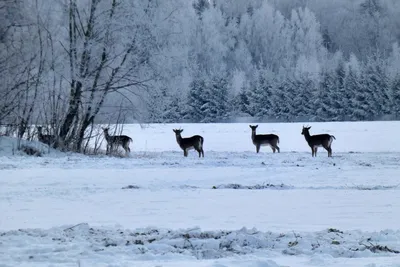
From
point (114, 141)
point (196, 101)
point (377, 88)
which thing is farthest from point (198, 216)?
point (196, 101)

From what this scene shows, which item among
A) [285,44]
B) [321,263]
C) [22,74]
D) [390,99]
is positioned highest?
[285,44]

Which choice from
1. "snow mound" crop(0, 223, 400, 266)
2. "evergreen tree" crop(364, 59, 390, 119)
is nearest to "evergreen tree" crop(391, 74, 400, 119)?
"evergreen tree" crop(364, 59, 390, 119)

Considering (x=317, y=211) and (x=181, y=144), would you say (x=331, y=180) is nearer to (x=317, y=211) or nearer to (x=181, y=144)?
(x=317, y=211)

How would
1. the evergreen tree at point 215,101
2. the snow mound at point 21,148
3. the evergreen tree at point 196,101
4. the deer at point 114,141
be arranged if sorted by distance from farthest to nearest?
the evergreen tree at point 215,101 → the evergreen tree at point 196,101 → the deer at point 114,141 → the snow mound at point 21,148

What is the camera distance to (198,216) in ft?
26.6

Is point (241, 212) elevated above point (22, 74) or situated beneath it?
situated beneath

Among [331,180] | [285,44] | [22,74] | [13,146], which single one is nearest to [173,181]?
Answer: [331,180]

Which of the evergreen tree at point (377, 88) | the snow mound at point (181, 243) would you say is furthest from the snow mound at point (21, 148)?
the evergreen tree at point (377, 88)

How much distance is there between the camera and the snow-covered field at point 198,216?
5484mm

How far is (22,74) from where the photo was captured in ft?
71.3

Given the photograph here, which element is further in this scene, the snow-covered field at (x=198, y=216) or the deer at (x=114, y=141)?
the deer at (x=114, y=141)

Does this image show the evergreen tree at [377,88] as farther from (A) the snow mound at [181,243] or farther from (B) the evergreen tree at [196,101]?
(A) the snow mound at [181,243]

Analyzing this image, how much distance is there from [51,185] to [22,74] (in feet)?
35.4

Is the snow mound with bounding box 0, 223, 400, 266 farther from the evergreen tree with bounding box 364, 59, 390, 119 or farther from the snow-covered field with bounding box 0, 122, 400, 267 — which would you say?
the evergreen tree with bounding box 364, 59, 390, 119
